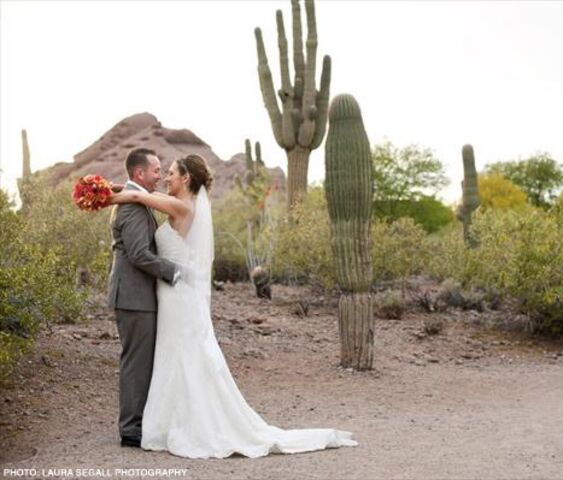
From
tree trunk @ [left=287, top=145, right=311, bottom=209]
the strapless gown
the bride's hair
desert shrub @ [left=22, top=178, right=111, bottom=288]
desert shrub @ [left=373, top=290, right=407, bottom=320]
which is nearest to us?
the strapless gown

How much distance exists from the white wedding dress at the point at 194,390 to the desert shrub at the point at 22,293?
4.17 feet

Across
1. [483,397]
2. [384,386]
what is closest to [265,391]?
[384,386]

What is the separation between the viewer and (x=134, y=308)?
22.9 ft

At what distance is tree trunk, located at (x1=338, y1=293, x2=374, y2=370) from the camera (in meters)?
11.4

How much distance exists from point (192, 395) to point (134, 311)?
2.46 feet

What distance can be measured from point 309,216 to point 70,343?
7.42 meters

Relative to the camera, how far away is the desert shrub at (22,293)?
314 inches

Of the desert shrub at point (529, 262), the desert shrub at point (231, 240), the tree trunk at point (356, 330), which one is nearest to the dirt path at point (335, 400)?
the tree trunk at point (356, 330)

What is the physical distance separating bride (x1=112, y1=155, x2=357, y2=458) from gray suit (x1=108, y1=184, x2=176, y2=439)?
88 millimetres

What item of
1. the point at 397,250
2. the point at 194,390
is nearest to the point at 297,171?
the point at 397,250

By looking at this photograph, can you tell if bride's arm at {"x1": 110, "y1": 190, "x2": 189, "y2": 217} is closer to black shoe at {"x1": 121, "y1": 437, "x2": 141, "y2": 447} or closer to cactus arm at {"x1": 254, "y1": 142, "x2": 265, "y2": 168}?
black shoe at {"x1": 121, "y1": 437, "x2": 141, "y2": 447}

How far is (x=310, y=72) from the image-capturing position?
21266 millimetres

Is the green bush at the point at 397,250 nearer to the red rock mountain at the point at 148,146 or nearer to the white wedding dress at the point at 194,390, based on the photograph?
the white wedding dress at the point at 194,390

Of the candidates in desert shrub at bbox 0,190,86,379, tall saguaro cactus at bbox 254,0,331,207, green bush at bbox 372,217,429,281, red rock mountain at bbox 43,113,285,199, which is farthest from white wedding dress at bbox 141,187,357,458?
red rock mountain at bbox 43,113,285,199
